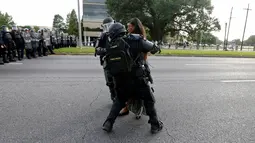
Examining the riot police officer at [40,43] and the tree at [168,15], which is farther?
the tree at [168,15]

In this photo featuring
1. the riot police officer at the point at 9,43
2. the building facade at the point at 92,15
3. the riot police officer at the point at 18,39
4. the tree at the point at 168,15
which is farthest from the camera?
the building facade at the point at 92,15

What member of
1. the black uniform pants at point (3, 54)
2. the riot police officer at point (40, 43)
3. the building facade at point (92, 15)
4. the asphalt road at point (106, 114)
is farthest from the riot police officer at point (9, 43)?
the building facade at point (92, 15)

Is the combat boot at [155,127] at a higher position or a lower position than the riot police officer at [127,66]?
lower

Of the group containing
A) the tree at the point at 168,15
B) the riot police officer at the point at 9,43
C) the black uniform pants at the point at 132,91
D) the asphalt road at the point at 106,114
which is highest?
the tree at the point at 168,15

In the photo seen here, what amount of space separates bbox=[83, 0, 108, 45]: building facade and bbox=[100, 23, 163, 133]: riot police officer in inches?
2213

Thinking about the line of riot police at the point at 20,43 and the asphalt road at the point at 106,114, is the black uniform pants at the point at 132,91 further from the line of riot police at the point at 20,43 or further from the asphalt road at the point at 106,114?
the line of riot police at the point at 20,43

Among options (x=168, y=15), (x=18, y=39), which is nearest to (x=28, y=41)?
(x=18, y=39)

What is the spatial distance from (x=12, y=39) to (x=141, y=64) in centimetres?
→ 908

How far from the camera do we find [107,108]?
12.1 ft

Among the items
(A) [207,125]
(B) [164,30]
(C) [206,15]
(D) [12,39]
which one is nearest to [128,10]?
(B) [164,30]

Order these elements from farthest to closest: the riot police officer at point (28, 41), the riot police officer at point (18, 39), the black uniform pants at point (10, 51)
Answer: the riot police officer at point (28, 41)
the riot police officer at point (18, 39)
the black uniform pants at point (10, 51)

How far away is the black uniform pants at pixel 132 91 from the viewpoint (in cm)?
259

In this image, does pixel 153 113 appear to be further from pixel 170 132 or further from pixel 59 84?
pixel 59 84

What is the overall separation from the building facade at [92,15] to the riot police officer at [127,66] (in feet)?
184
